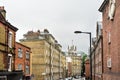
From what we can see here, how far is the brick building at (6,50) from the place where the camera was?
1570 inches

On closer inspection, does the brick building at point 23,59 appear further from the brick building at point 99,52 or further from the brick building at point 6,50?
the brick building at point 99,52

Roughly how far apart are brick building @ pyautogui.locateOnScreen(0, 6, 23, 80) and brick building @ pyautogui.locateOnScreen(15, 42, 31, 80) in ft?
36.0

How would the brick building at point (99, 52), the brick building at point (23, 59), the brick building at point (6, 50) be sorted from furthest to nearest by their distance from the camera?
the brick building at point (23, 59), the brick building at point (99, 52), the brick building at point (6, 50)

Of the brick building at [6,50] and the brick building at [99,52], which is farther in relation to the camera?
the brick building at [99,52]

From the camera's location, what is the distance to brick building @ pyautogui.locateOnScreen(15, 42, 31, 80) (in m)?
57.3

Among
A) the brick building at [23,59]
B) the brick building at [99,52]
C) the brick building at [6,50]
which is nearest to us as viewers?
the brick building at [6,50]

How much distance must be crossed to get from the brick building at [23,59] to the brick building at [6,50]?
11.0m

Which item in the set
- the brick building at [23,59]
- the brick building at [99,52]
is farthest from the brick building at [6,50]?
the brick building at [99,52]

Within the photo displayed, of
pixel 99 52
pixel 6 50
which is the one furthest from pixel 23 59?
pixel 6 50

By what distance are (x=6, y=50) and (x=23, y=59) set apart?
2023cm

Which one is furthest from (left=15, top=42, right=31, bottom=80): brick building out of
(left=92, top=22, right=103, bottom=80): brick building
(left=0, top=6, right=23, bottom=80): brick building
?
(left=92, top=22, right=103, bottom=80): brick building

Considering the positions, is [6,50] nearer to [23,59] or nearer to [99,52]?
[99,52]

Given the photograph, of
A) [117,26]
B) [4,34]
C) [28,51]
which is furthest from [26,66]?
[117,26]

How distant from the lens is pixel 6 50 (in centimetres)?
4159
